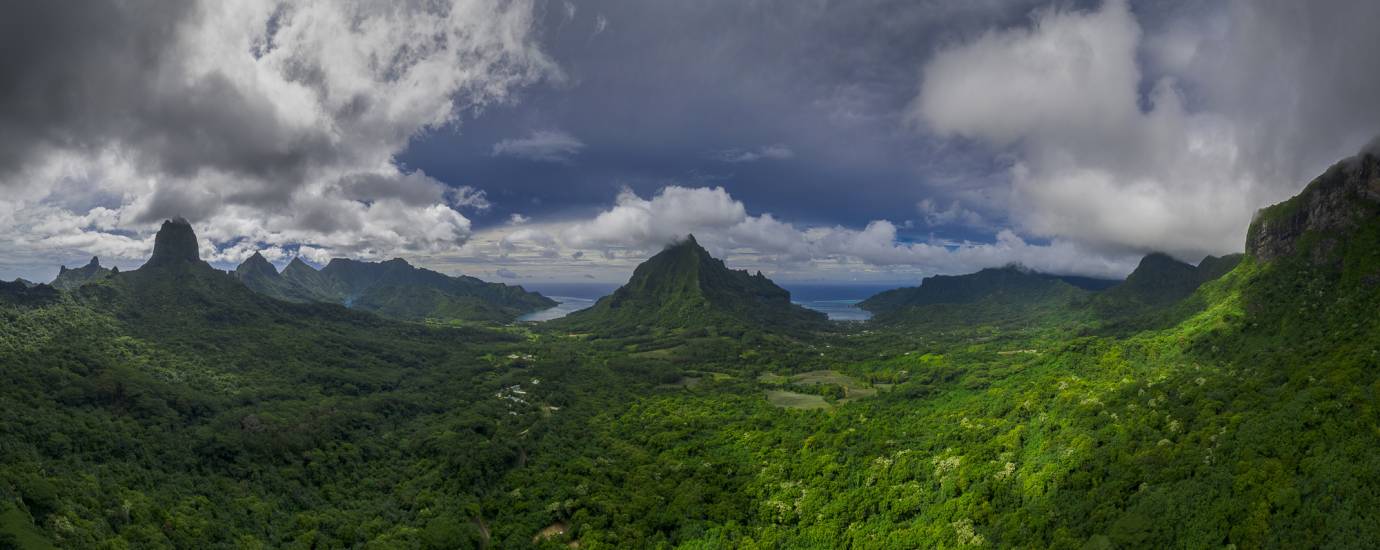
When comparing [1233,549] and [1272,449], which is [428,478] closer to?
[1233,549]

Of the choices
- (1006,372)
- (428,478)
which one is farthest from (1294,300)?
(428,478)

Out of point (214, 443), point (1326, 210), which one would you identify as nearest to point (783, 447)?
point (214, 443)

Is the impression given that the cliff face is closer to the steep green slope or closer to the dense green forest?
the dense green forest

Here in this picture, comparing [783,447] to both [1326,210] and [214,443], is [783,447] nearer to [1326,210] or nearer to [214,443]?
[214,443]

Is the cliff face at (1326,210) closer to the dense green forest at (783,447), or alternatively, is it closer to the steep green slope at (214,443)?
the dense green forest at (783,447)

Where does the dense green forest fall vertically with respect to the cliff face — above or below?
below

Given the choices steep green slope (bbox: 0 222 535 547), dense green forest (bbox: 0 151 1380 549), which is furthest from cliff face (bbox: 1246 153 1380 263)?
steep green slope (bbox: 0 222 535 547)

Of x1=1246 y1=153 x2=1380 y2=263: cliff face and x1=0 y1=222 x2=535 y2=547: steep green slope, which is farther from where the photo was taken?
x1=1246 y1=153 x2=1380 y2=263: cliff face
